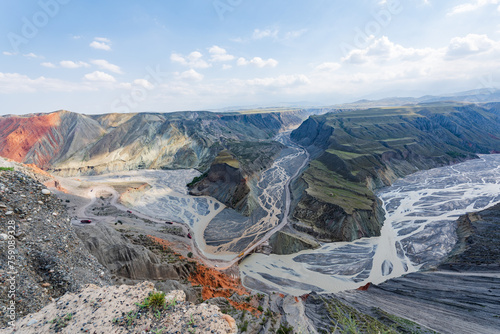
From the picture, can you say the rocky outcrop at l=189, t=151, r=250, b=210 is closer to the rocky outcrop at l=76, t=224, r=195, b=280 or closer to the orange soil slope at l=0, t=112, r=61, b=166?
the rocky outcrop at l=76, t=224, r=195, b=280

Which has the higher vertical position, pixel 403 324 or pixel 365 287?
pixel 403 324

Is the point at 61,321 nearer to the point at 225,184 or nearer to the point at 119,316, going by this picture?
the point at 119,316

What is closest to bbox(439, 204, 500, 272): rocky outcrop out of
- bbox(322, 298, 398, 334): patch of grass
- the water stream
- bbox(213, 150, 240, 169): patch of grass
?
the water stream

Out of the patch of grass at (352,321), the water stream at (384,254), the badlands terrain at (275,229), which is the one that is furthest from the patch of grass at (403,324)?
the water stream at (384,254)

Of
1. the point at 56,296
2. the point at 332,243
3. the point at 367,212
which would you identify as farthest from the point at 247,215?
the point at 56,296

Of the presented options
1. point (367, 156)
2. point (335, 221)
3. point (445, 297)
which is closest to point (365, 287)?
point (445, 297)

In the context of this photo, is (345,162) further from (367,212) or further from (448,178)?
(448,178)

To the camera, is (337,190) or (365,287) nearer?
(365,287)
